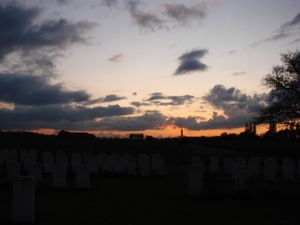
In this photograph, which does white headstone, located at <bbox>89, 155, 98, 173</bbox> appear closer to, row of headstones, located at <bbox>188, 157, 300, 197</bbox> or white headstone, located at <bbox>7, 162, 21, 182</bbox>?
row of headstones, located at <bbox>188, 157, 300, 197</bbox>

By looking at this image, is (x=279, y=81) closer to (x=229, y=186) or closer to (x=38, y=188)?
(x=229, y=186)

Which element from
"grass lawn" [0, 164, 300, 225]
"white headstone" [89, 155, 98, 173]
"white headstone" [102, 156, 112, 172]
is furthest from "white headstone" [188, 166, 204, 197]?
"white headstone" [102, 156, 112, 172]

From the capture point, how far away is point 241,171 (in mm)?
12430

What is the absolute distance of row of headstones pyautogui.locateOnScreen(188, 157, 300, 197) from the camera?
1223 centimetres

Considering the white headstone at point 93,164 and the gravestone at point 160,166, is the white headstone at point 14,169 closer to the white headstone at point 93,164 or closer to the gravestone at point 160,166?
the white headstone at point 93,164

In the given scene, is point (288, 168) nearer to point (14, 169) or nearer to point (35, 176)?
point (35, 176)

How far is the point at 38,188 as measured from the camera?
13648mm

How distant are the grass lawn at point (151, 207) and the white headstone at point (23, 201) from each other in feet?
0.99

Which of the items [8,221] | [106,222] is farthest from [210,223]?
[8,221]

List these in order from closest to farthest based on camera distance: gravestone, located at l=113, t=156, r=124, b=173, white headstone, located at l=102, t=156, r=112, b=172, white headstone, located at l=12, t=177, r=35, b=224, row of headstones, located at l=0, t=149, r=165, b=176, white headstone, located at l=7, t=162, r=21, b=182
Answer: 1. white headstone, located at l=12, t=177, r=35, b=224
2. white headstone, located at l=7, t=162, r=21, b=182
3. row of headstones, located at l=0, t=149, r=165, b=176
4. gravestone, located at l=113, t=156, r=124, b=173
5. white headstone, located at l=102, t=156, r=112, b=172

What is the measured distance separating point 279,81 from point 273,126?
14.6ft

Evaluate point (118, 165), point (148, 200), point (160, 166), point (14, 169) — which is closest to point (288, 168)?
point (160, 166)

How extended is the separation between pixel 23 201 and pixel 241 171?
22.2 feet

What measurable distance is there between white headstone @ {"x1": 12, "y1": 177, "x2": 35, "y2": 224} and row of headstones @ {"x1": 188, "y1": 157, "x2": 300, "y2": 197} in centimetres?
525
